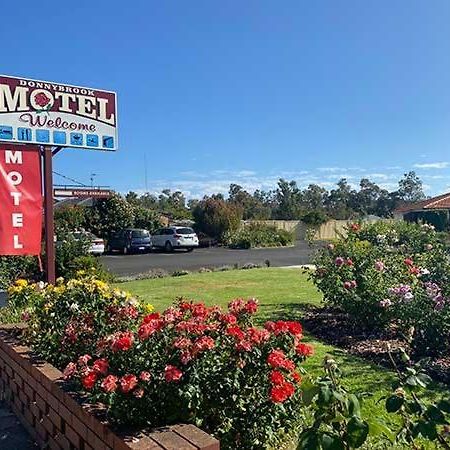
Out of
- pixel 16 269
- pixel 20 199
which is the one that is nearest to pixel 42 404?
pixel 20 199

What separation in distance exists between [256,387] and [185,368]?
1.48ft

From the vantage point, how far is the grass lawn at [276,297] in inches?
165

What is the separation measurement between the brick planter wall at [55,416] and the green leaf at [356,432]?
741 mm

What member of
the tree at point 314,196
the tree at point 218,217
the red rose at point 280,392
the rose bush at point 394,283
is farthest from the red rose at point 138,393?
the tree at point 314,196

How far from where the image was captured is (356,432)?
170 cm

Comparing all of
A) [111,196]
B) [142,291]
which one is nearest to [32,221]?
[142,291]

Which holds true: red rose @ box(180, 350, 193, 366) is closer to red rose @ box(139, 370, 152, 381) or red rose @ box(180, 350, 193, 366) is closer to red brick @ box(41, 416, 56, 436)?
red rose @ box(139, 370, 152, 381)

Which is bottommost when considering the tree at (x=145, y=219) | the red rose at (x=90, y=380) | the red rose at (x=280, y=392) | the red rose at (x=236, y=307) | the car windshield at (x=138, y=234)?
the red rose at (x=280, y=392)

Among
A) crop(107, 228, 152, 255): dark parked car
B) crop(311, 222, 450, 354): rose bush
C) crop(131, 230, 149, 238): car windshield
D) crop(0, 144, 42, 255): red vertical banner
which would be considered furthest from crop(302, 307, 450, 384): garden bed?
crop(131, 230, 149, 238): car windshield

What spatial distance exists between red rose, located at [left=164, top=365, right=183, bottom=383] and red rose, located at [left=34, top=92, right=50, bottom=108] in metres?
4.75

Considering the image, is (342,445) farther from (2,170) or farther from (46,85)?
(46,85)

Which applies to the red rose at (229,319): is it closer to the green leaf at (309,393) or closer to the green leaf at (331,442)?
the green leaf at (309,393)

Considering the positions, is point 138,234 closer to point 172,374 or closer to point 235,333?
point 235,333

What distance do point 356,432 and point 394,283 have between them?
4668 mm
